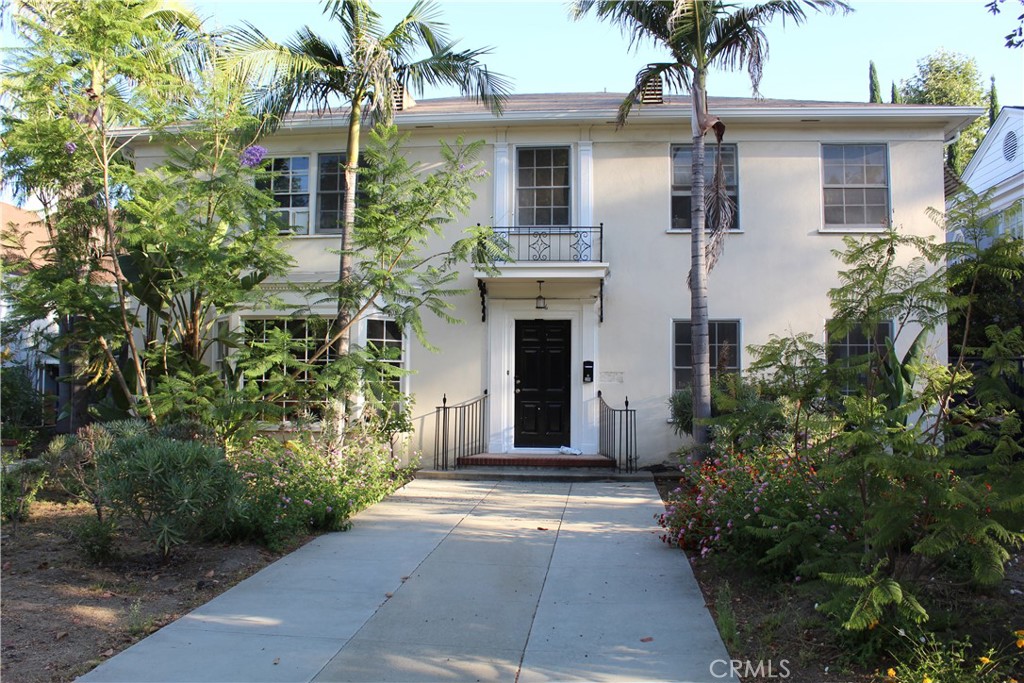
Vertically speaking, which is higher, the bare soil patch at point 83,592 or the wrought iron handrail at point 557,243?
the wrought iron handrail at point 557,243

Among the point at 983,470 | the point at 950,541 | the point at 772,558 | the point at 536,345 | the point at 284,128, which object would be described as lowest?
the point at 772,558

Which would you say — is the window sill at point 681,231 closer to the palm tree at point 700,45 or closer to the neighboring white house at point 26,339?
the palm tree at point 700,45

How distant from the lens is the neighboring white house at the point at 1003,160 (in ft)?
56.7

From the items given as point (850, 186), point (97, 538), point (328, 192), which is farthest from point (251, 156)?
point (850, 186)

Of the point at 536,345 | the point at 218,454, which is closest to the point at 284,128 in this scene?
the point at 536,345

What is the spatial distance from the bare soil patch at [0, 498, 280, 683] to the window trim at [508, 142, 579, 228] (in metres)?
7.41

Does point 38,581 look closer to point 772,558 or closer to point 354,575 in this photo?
point 354,575

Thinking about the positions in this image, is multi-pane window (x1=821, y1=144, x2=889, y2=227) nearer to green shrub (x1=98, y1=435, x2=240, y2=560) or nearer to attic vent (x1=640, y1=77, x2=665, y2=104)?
attic vent (x1=640, y1=77, x2=665, y2=104)

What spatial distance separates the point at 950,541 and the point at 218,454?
513 centimetres

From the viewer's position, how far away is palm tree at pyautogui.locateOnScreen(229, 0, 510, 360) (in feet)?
30.5

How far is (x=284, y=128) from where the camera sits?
1265 cm

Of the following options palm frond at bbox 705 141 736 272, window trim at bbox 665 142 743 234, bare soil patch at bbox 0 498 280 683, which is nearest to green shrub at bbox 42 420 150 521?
bare soil patch at bbox 0 498 280 683

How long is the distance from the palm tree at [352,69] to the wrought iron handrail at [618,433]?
442 centimetres

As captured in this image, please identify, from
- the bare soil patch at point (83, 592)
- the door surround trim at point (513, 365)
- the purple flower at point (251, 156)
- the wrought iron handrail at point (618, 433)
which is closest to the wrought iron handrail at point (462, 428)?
the door surround trim at point (513, 365)
